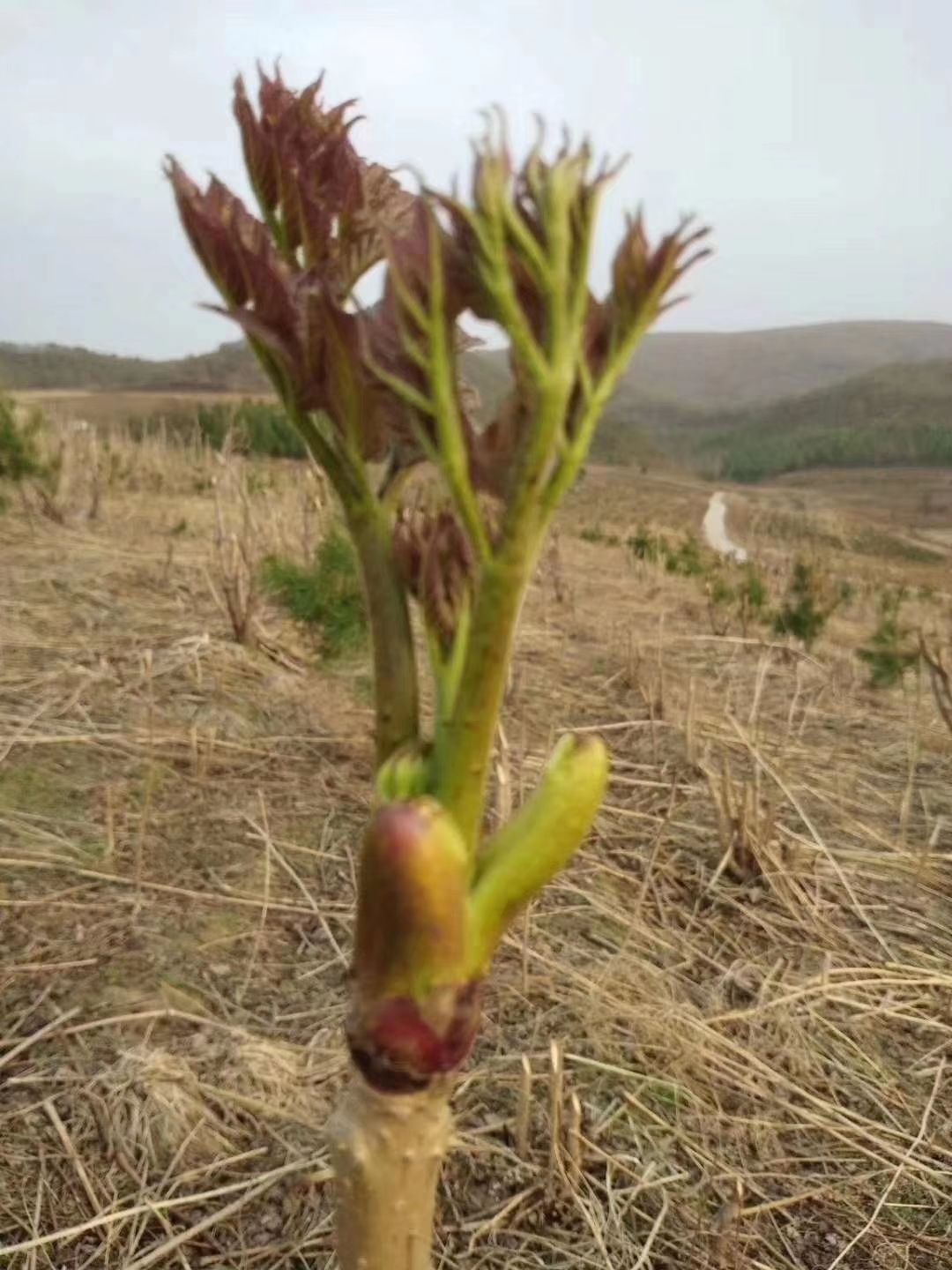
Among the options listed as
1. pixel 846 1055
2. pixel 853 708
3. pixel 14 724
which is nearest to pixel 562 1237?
pixel 846 1055

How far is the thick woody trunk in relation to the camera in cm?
80

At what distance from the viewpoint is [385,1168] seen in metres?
0.81

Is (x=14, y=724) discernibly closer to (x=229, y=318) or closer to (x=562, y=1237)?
(x=562, y=1237)

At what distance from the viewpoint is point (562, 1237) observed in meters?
1.58

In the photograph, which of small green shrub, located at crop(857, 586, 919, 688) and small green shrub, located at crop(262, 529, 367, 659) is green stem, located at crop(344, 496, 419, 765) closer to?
small green shrub, located at crop(262, 529, 367, 659)

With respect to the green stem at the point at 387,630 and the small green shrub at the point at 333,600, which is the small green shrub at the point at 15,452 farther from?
the green stem at the point at 387,630

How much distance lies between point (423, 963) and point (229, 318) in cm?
45

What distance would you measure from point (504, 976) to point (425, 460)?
59.7 inches

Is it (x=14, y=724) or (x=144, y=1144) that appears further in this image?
(x=14, y=724)

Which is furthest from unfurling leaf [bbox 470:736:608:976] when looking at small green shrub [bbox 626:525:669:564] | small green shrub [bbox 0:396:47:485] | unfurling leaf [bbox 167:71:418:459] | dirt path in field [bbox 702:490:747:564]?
dirt path in field [bbox 702:490:747:564]

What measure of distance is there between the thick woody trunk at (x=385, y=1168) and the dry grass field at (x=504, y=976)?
743mm

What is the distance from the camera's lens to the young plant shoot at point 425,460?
70 cm

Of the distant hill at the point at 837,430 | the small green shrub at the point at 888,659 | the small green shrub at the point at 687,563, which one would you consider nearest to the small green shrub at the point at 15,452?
the small green shrub at the point at 687,563

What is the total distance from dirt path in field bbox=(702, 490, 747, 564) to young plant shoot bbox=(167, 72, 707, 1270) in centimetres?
1574
